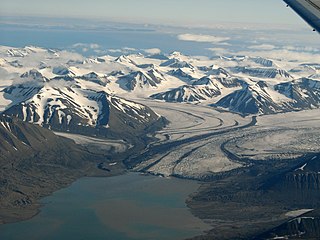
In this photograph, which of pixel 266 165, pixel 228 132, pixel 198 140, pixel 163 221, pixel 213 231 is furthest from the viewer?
pixel 228 132

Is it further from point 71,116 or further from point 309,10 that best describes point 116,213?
point 71,116

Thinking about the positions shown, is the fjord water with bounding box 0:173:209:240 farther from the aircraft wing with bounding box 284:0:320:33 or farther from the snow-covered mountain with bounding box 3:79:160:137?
the aircraft wing with bounding box 284:0:320:33

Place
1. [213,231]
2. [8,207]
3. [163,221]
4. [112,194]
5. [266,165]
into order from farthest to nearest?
[266,165] < [112,194] < [8,207] < [163,221] < [213,231]

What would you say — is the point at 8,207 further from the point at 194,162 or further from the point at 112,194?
the point at 194,162

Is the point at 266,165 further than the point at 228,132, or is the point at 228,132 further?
the point at 228,132

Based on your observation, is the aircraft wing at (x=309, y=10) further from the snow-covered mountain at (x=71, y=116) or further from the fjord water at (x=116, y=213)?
the snow-covered mountain at (x=71, y=116)

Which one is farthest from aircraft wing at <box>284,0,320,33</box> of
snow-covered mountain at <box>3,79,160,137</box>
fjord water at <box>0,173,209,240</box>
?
snow-covered mountain at <box>3,79,160,137</box>

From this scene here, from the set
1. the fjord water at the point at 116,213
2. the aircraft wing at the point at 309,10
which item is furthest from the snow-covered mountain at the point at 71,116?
the aircraft wing at the point at 309,10

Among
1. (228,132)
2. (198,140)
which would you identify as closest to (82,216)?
(198,140)
